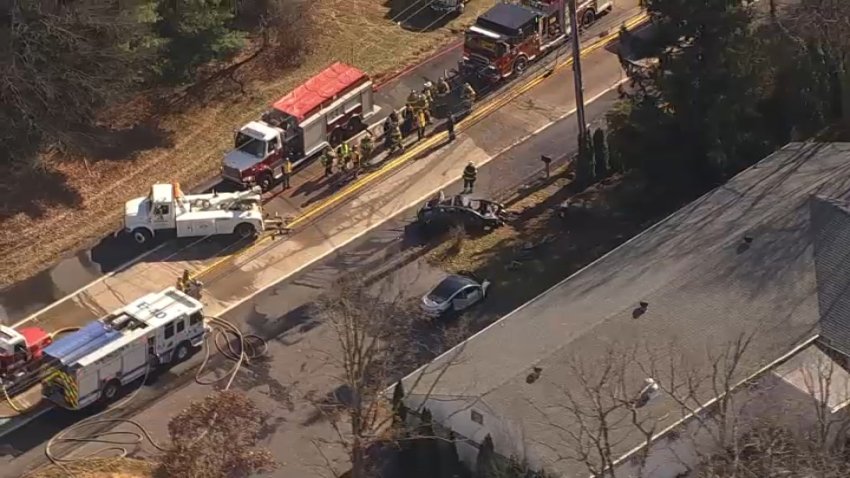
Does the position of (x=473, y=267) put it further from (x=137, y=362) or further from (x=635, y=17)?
(x=635, y=17)

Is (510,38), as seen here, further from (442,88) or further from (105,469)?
(105,469)

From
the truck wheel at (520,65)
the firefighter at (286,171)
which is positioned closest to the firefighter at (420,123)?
the truck wheel at (520,65)

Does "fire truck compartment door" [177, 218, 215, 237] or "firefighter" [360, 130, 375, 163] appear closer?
"fire truck compartment door" [177, 218, 215, 237]

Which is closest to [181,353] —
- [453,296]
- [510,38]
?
[453,296]

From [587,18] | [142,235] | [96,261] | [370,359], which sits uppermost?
[370,359]

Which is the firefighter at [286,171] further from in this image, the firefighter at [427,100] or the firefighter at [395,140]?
the firefighter at [427,100]

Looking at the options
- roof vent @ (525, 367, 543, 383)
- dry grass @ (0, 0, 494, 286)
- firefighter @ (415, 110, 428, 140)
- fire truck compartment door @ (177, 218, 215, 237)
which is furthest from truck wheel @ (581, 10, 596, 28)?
roof vent @ (525, 367, 543, 383)

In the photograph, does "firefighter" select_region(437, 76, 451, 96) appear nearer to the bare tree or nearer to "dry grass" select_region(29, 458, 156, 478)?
the bare tree
